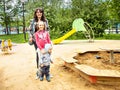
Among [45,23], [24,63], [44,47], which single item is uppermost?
[45,23]

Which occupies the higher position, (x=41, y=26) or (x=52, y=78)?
(x=41, y=26)

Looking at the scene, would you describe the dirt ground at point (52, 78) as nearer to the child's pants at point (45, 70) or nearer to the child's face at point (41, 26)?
the child's pants at point (45, 70)

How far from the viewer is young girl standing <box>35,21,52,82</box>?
6737mm

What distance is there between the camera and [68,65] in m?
8.01

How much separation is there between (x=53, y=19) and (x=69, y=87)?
717 inches

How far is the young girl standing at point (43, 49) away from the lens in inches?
265

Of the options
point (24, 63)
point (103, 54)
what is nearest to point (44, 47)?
point (24, 63)

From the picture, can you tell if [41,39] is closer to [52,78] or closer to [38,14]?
[38,14]

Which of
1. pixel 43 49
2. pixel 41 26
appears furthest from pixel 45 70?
pixel 41 26

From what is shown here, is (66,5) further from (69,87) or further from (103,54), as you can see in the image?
(69,87)

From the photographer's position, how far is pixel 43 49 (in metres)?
6.73

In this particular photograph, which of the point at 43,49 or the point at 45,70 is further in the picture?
the point at 45,70

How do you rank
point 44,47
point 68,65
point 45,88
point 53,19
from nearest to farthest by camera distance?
point 45,88 → point 44,47 → point 68,65 → point 53,19

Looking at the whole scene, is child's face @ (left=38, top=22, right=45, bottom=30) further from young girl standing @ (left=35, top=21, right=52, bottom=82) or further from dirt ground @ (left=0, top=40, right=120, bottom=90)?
dirt ground @ (left=0, top=40, right=120, bottom=90)
